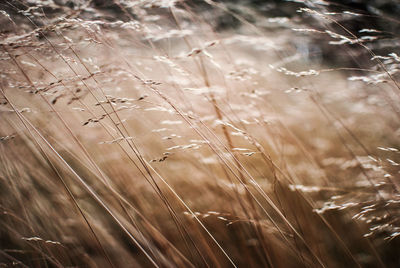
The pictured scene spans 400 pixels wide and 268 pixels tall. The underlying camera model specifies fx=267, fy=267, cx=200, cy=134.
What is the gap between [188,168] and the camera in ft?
3.66

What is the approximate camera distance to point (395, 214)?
0.81 metres

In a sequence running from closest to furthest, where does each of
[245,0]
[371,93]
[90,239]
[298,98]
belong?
[90,239] → [371,93] → [298,98] → [245,0]

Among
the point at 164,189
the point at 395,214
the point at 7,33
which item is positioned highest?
the point at 7,33

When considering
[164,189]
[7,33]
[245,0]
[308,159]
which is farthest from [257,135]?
[245,0]

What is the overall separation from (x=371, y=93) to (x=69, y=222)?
1351 mm

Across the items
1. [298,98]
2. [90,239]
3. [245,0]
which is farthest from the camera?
[245,0]

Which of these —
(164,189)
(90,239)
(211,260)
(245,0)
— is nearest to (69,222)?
(90,239)

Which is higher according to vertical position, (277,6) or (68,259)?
(277,6)

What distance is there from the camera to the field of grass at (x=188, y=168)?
76 centimetres

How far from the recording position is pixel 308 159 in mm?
1021

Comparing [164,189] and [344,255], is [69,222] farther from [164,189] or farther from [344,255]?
[344,255]

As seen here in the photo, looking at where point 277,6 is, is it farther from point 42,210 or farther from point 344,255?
point 42,210

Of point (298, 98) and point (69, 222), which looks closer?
point (69, 222)

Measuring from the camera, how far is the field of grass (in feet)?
2.50
